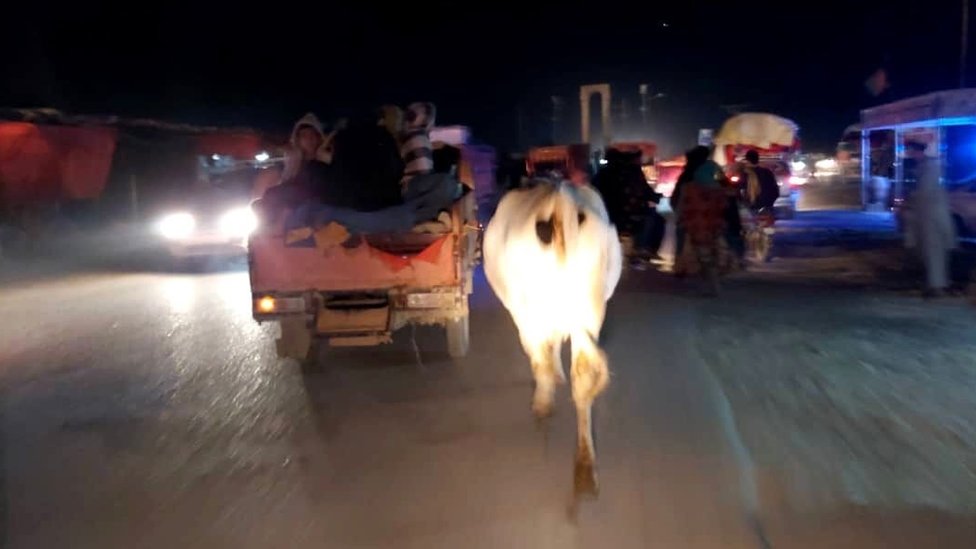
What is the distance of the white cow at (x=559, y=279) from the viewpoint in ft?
22.1

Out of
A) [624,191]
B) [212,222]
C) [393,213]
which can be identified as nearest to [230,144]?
[212,222]

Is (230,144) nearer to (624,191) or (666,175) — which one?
(666,175)

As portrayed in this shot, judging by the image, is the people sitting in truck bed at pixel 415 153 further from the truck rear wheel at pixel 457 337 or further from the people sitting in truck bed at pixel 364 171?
the truck rear wheel at pixel 457 337

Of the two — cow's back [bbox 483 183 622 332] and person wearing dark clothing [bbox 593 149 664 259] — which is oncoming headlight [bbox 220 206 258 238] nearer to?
person wearing dark clothing [bbox 593 149 664 259]

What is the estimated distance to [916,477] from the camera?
6.36 meters

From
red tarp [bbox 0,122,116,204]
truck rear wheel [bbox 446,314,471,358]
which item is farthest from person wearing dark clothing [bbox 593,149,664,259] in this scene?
red tarp [bbox 0,122,116,204]

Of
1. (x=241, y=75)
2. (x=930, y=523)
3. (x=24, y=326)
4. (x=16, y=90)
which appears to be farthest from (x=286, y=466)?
(x=241, y=75)

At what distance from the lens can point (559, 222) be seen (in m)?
6.86

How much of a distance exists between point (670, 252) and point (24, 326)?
10.5 metres

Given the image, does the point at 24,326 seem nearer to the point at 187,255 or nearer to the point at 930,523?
the point at 187,255

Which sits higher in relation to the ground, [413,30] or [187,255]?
[413,30]

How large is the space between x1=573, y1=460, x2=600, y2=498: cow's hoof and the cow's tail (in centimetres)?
132

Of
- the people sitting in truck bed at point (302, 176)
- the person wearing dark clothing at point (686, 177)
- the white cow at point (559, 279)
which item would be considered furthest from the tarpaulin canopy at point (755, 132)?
the white cow at point (559, 279)

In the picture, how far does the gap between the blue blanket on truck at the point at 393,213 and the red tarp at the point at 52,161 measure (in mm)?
17149
